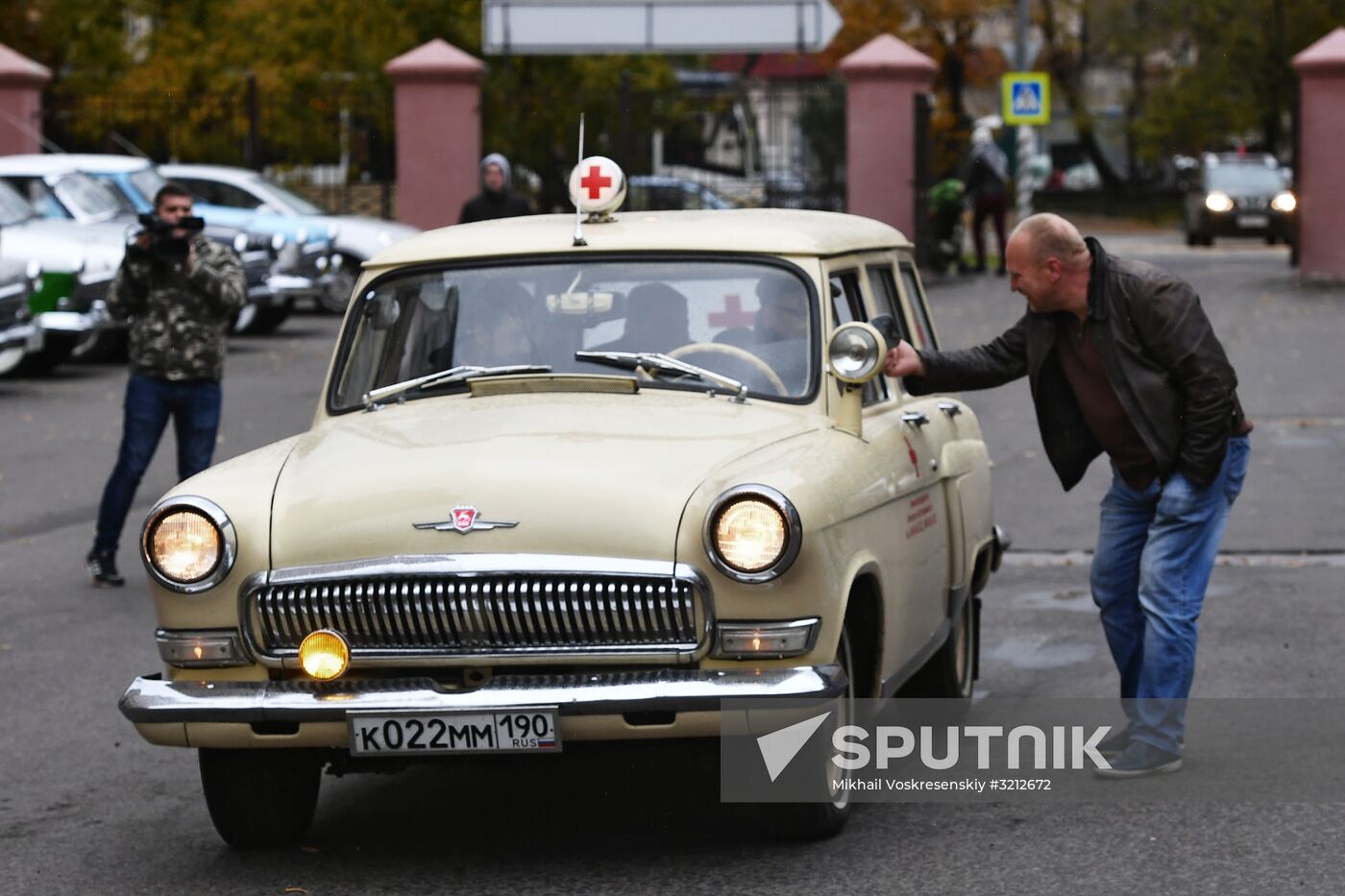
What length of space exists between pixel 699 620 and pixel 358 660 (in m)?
0.82

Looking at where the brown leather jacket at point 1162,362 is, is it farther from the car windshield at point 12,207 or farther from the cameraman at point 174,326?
the car windshield at point 12,207

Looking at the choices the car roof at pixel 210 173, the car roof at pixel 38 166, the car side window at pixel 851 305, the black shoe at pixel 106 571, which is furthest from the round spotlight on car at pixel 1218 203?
the car side window at pixel 851 305

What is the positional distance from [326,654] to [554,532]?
0.62 meters

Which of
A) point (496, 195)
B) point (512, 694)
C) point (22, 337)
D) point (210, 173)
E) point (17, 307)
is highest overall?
point (210, 173)

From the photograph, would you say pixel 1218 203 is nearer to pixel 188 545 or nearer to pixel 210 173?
pixel 210 173

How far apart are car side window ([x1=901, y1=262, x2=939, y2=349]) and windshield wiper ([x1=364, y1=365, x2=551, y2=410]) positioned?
1729 mm

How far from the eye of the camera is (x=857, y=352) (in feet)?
21.3

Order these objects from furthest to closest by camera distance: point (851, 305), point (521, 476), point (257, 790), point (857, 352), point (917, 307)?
point (917, 307) < point (851, 305) < point (857, 352) < point (257, 790) < point (521, 476)

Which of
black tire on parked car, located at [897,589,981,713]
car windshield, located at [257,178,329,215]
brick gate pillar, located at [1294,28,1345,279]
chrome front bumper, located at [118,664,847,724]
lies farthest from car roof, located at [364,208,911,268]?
brick gate pillar, located at [1294,28,1345,279]

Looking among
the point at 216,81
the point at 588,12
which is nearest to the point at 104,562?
the point at 588,12

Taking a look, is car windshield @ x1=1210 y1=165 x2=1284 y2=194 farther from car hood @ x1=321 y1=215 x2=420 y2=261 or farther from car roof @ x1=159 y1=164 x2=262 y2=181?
car roof @ x1=159 y1=164 x2=262 y2=181

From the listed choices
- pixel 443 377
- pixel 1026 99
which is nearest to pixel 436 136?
pixel 1026 99

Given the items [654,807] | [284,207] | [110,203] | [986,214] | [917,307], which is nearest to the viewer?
[654,807]

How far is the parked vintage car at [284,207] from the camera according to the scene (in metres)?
27.2
